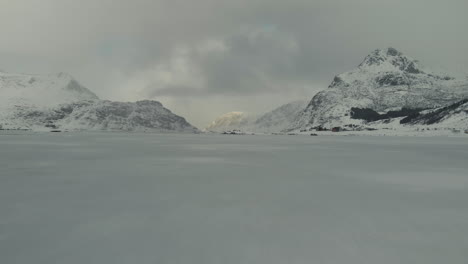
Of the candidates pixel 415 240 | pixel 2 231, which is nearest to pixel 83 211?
pixel 2 231

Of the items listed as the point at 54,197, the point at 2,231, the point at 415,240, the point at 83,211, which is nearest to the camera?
the point at 415,240

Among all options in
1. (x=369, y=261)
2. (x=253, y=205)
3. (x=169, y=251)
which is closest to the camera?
(x=369, y=261)

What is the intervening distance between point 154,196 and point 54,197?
534cm

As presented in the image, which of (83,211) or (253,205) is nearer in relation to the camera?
(83,211)

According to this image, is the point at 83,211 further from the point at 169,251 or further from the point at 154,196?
the point at 169,251

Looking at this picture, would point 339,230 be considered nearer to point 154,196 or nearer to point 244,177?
point 154,196

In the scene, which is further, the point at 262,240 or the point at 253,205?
the point at 253,205

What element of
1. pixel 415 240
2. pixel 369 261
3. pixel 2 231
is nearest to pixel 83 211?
pixel 2 231

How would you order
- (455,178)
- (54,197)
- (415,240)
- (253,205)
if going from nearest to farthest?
(415,240) → (253,205) → (54,197) → (455,178)

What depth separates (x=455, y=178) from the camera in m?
25.6

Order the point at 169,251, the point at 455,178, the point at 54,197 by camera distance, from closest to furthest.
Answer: the point at 169,251
the point at 54,197
the point at 455,178

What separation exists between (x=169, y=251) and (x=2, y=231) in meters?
6.51

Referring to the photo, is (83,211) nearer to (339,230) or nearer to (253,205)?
(253,205)

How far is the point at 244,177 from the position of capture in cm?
2648
